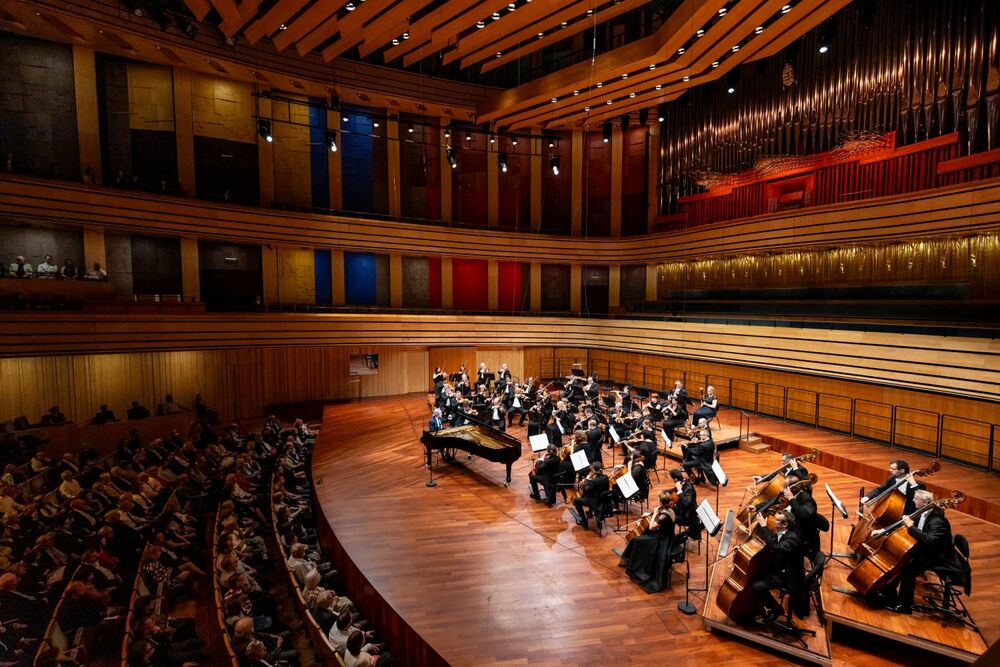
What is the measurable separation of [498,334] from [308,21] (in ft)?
31.3

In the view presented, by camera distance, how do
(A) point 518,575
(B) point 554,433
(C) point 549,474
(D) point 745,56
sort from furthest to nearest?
(D) point 745,56 → (B) point 554,433 → (C) point 549,474 → (A) point 518,575

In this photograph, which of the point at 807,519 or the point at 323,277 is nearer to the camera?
the point at 807,519

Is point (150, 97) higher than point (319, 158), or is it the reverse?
point (150, 97)

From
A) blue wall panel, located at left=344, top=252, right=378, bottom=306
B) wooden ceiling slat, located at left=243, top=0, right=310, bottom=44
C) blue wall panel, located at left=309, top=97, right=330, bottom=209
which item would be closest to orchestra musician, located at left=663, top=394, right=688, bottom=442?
blue wall panel, located at left=344, top=252, right=378, bottom=306

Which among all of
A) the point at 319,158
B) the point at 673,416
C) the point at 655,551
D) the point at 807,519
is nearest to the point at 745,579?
the point at 807,519

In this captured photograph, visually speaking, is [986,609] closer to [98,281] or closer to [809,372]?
[809,372]

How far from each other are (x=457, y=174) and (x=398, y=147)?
2.10m

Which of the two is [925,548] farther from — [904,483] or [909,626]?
[904,483]

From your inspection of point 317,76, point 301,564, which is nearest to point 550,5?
point 317,76

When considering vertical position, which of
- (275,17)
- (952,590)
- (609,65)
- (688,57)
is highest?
(275,17)

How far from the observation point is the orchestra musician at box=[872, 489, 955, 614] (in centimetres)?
450

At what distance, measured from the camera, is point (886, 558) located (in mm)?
4758

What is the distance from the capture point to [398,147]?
16766 millimetres

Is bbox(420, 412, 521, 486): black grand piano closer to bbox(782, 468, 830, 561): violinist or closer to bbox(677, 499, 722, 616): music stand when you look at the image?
bbox(677, 499, 722, 616): music stand
